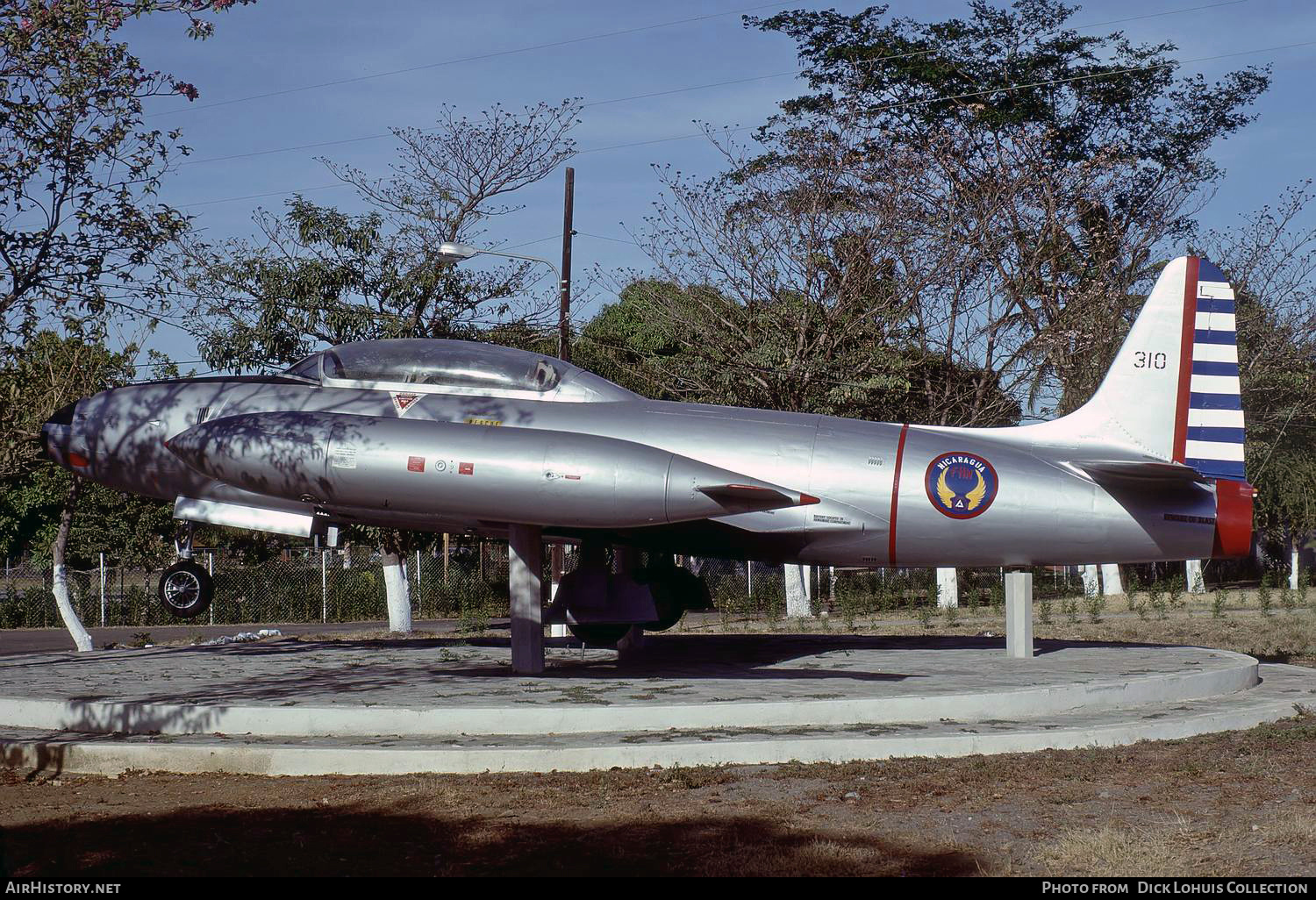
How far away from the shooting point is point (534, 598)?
13430 mm

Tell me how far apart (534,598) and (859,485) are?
3788mm

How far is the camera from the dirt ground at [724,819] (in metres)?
6.68

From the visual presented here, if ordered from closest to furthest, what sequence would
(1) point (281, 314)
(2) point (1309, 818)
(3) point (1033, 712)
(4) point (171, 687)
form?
(2) point (1309, 818) < (3) point (1033, 712) < (4) point (171, 687) < (1) point (281, 314)

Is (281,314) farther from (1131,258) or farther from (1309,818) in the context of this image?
(1131,258)

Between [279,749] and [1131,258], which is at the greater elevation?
[1131,258]

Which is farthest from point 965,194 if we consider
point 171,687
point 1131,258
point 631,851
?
point 631,851

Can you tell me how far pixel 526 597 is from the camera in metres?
13.4

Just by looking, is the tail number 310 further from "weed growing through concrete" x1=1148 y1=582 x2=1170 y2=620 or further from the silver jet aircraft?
"weed growing through concrete" x1=1148 y1=582 x2=1170 y2=620

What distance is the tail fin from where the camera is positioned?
1445cm

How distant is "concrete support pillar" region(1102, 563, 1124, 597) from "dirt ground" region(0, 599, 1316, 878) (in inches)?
1085

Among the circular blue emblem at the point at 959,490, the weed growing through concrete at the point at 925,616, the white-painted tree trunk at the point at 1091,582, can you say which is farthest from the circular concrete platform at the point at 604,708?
the white-painted tree trunk at the point at 1091,582

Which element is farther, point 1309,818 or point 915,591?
point 915,591

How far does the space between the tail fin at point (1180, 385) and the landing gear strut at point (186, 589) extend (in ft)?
35.8


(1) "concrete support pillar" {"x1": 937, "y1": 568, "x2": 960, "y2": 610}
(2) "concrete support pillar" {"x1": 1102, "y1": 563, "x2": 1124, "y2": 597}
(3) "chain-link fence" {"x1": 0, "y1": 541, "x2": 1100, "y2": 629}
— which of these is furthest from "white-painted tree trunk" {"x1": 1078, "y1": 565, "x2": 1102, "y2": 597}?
(1) "concrete support pillar" {"x1": 937, "y1": 568, "x2": 960, "y2": 610}
